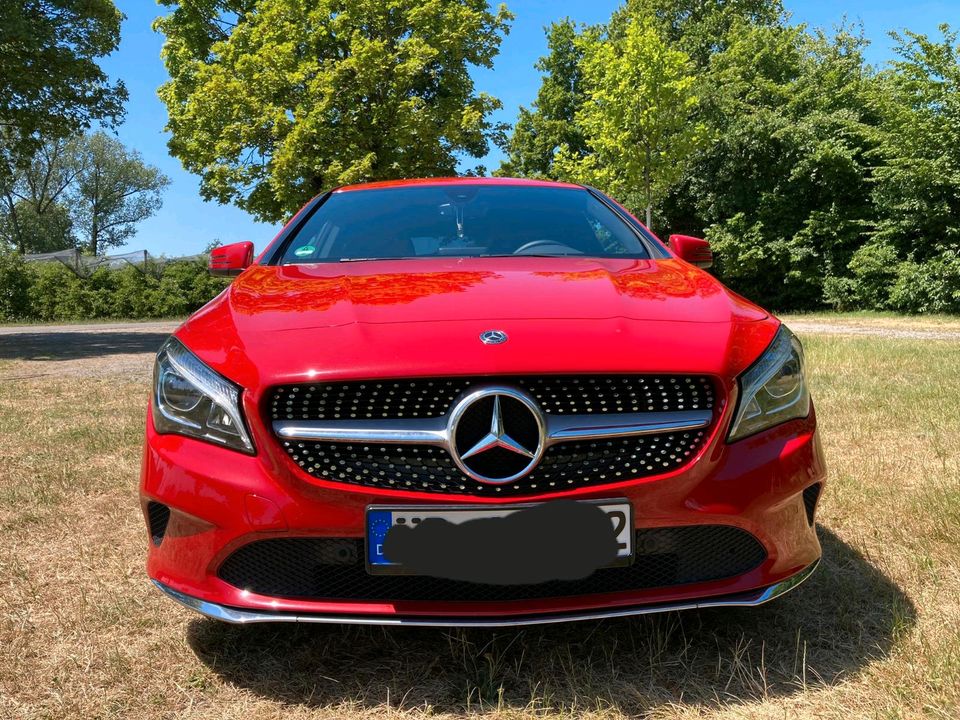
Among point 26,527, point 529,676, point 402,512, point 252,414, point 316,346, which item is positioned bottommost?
point 26,527

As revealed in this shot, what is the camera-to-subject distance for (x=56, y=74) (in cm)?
1441

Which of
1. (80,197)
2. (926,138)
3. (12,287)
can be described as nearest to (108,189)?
(80,197)

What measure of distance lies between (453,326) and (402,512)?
471 mm

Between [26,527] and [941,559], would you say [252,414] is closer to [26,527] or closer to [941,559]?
[26,527]

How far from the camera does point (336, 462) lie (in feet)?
6.20

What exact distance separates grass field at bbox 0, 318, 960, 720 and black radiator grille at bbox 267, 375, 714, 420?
0.73 meters

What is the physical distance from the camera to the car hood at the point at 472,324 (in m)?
1.90

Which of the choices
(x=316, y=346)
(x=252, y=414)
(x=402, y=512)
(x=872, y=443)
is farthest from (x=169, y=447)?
(x=872, y=443)

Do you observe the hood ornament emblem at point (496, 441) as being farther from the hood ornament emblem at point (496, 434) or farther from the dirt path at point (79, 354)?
the dirt path at point (79, 354)

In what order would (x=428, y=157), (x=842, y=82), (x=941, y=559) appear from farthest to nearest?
(x=842, y=82) → (x=428, y=157) → (x=941, y=559)

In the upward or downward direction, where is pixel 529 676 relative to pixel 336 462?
downward

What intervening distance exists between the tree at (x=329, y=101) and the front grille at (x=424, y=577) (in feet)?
60.6

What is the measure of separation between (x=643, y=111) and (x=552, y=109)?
14.4 m

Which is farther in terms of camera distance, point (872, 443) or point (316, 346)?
point (872, 443)
